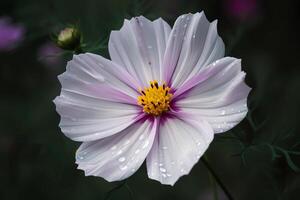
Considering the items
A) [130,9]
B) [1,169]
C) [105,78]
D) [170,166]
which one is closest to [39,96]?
[1,169]

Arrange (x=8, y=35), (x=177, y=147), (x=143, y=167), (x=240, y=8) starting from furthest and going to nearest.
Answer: (x=240, y=8)
(x=8, y=35)
(x=143, y=167)
(x=177, y=147)

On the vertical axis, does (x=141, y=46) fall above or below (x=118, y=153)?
above

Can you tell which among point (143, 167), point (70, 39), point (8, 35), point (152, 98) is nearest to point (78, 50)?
point (70, 39)

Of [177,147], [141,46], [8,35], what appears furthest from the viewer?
[8,35]

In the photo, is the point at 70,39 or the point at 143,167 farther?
the point at 143,167

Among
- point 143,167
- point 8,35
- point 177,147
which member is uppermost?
point 8,35

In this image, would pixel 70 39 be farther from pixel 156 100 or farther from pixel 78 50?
pixel 156 100
